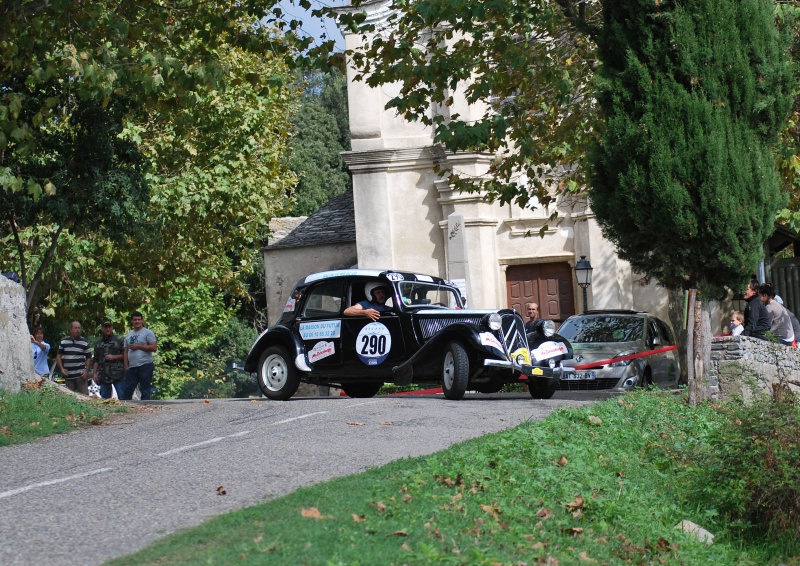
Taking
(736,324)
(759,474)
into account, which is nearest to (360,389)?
(736,324)

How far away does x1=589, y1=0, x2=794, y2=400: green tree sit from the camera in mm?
13727

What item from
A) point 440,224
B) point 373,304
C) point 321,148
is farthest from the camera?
point 321,148

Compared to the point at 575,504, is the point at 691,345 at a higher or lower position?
higher

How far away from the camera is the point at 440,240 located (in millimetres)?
28859

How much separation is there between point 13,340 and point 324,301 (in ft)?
14.7

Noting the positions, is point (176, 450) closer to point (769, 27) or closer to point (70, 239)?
point (769, 27)

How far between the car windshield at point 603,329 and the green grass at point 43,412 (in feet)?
28.7

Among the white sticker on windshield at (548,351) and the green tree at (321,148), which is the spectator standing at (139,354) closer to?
the white sticker on windshield at (548,351)

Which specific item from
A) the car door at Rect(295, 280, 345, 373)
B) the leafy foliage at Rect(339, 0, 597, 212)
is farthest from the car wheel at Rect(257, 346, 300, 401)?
the leafy foliage at Rect(339, 0, 597, 212)

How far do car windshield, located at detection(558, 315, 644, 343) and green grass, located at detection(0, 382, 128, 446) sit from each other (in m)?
8.74

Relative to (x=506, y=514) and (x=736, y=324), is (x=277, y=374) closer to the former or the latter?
(x=736, y=324)

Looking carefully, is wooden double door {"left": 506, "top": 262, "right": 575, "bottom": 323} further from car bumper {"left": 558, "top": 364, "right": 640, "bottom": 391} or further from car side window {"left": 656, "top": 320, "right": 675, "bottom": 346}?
car bumper {"left": 558, "top": 364, "right": 640, "bottom": 391}

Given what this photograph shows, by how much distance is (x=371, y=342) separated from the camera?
1658 cm

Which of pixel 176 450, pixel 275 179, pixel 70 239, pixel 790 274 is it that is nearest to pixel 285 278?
pixel 275 179
